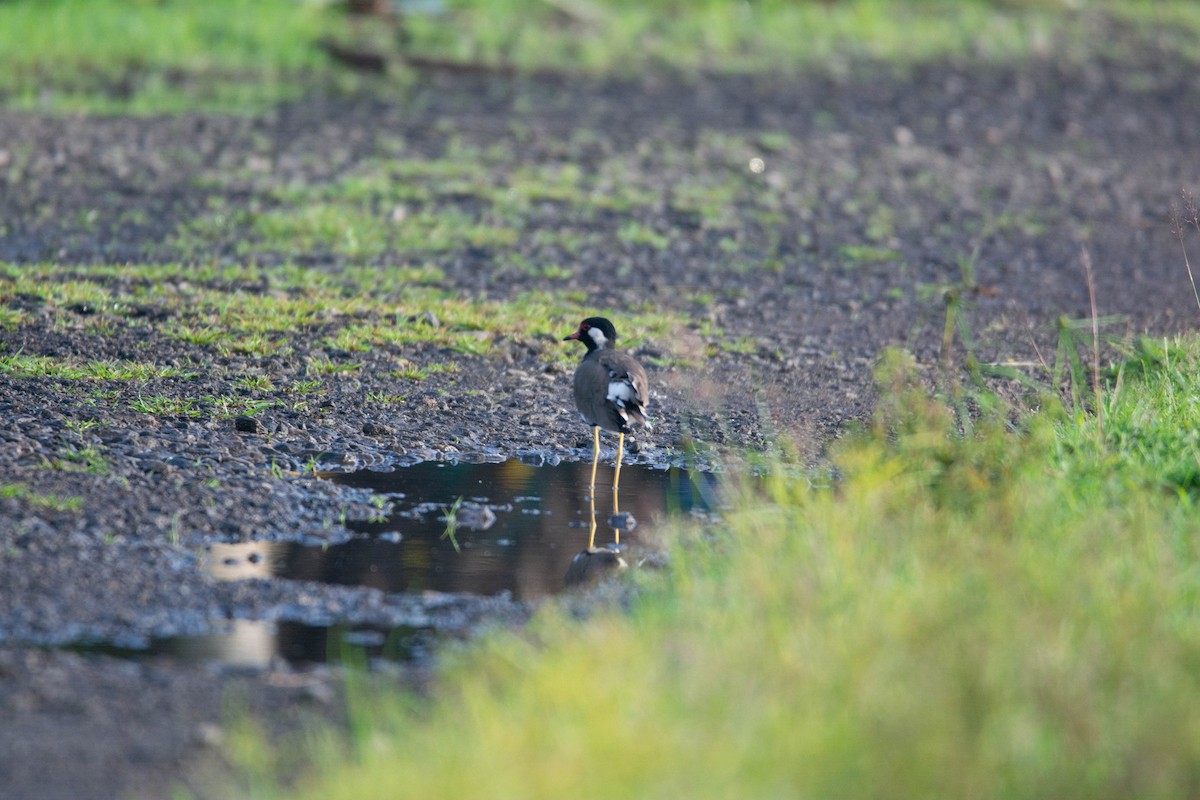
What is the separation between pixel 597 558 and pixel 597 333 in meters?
1.88

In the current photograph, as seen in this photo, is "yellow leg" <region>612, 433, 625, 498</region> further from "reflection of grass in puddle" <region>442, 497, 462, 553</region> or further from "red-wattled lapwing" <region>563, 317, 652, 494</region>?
"reflection of grass in puddle" <region>442, 497, 462, 553</region>

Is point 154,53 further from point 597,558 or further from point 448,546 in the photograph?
point 597,558

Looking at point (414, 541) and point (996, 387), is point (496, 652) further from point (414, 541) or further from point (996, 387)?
point (996, 387)

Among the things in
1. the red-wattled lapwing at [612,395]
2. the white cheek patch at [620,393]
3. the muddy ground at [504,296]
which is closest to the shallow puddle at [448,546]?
the muddy ground at [504,296]

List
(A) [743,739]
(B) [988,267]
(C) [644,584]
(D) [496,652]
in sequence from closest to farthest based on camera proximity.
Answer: (A) [743,739]
(D) [496,652]
(C) [644,584]
(B) [988,267]

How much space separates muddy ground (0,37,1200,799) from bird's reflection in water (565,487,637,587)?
44 cm

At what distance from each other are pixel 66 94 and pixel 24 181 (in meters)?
2.92

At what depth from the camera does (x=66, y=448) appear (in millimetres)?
6438

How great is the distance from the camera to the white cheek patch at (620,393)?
6.73m

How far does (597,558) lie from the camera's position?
19.4 ft

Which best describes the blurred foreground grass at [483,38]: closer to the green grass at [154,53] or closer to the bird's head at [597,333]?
the green grass at [154,53]

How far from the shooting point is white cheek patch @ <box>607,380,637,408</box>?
6734 millimetres

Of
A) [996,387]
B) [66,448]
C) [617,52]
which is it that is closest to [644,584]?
[66,448]

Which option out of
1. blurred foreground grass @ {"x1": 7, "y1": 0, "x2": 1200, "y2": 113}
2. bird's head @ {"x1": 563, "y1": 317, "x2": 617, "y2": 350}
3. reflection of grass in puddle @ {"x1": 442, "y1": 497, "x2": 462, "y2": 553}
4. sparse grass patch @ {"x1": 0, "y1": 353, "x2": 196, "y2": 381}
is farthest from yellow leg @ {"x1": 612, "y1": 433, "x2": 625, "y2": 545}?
blurred foreground grass @ {"x1": 7, "y1": 0, "x2": 1200, "y2": 113}
